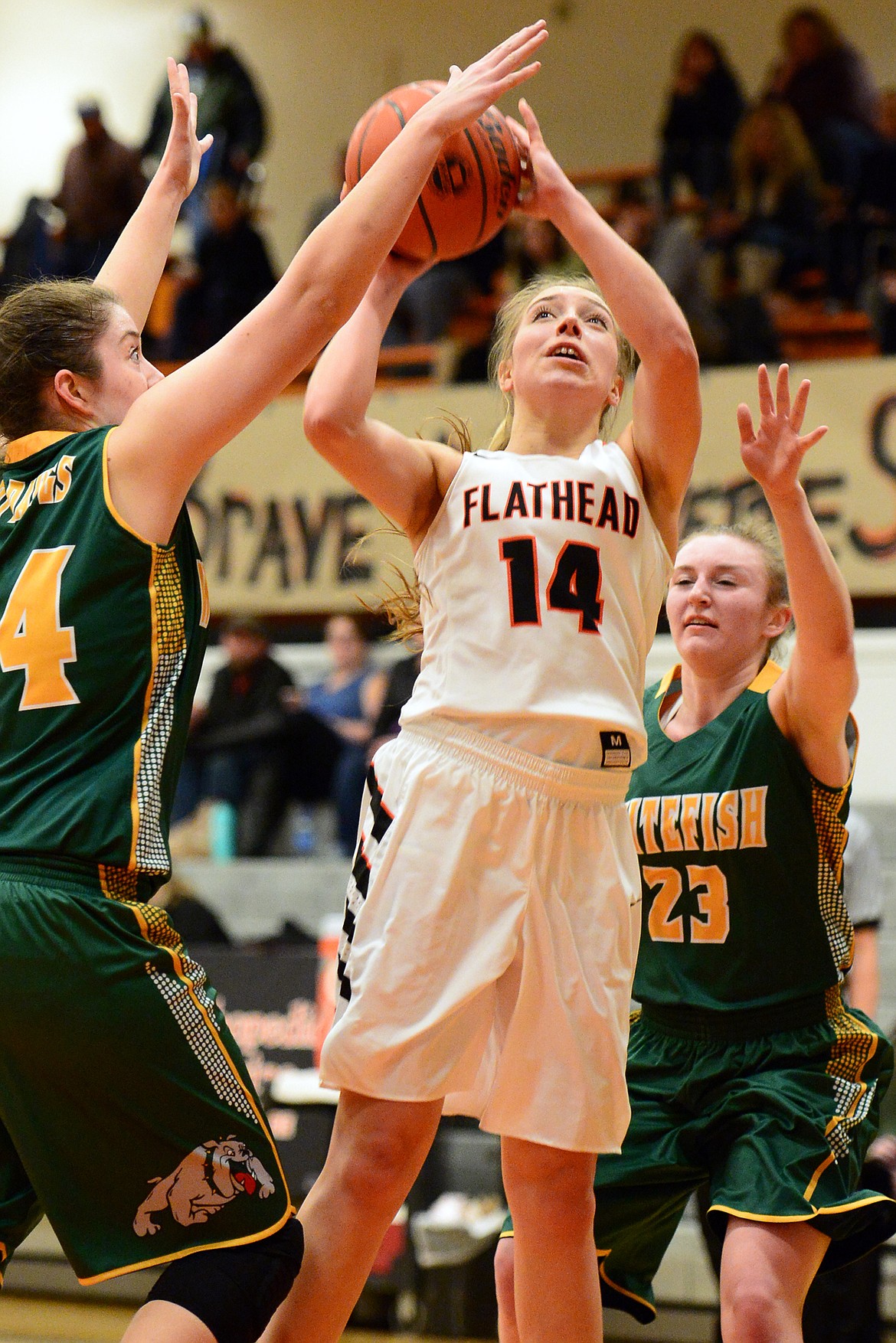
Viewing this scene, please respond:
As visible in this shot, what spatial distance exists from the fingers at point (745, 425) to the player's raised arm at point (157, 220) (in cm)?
125

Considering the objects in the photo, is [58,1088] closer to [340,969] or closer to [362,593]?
[340,969]

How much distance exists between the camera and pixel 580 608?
2.90 meters

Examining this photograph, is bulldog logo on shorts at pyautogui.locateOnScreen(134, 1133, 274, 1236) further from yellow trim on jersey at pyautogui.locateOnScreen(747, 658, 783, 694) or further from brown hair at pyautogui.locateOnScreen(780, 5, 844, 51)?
brown hair at pyautogui.locateOnScreen(780, 5, 844, 51)

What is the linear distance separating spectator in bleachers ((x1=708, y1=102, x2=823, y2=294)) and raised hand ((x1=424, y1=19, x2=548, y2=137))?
26.1ft

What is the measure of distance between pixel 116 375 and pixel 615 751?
117 centimetres

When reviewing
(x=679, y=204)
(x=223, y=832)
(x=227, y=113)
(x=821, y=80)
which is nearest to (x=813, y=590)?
(x=223, y=832)

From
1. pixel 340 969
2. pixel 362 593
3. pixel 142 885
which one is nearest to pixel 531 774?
pixel 340 969

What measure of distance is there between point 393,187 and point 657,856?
1587 millimetres

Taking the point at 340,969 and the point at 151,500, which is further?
the point at 340,969

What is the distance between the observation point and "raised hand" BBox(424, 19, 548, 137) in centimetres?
266

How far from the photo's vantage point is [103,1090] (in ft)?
7.60

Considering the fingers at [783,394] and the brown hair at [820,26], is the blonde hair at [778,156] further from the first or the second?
the fingers at [783,394]

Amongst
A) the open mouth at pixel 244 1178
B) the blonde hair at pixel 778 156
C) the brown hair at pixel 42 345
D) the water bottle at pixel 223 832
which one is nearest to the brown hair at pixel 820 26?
the blonde hair at pixel 778 156

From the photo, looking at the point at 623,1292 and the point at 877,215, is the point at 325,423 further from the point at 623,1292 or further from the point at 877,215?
the point at 877,215
